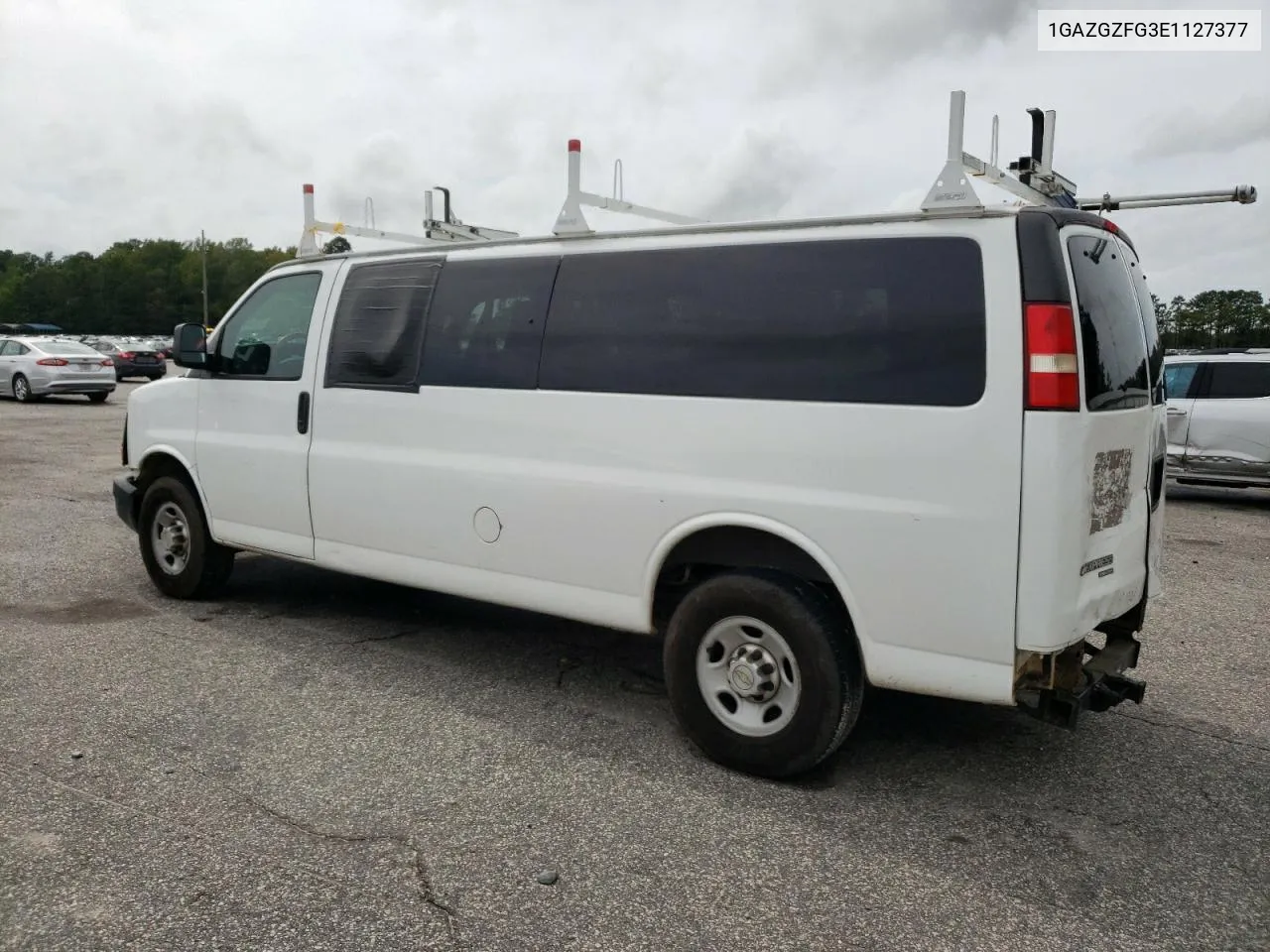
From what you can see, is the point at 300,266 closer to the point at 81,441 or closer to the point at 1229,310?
the point at 81,441

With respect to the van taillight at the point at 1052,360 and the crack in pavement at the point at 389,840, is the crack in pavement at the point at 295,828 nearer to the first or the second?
the crack in pavement at the point at 389,840

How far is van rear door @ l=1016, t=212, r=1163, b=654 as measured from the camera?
3.27 m

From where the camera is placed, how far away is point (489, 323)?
468 cm

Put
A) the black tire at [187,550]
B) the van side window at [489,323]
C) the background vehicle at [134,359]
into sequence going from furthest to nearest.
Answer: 1. the background vehicle at [134,359]
2. the black tire at [187,550]
3. the van side window at [489,323]

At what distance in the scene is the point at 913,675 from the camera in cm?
359

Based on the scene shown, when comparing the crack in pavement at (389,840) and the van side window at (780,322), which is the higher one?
the van side window at (780,322)

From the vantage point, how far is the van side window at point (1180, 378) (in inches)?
474

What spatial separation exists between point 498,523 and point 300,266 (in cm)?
215

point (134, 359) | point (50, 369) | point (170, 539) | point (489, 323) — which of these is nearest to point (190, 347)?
point (170, 539)

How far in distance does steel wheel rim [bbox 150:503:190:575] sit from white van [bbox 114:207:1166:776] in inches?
59.0

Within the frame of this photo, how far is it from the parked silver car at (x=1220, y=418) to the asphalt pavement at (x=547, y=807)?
656 cm

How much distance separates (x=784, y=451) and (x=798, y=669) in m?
0.80

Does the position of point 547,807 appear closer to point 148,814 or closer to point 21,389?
point 148,814

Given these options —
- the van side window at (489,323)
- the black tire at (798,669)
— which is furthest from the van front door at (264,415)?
the black tire at (798,669)
